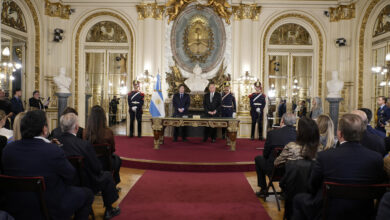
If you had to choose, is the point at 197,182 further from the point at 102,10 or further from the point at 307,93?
the point at 102,10

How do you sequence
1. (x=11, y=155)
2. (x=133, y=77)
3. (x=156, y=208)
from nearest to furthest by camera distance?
1. (x=11, y=155)
2. (x=156, y=208)
3. (x=133, y=77)

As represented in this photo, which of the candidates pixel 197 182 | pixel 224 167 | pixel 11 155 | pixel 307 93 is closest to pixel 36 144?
pixel 11 155

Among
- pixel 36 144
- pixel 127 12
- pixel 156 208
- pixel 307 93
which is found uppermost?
pixel 127 12

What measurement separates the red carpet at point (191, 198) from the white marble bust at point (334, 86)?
5.69 m

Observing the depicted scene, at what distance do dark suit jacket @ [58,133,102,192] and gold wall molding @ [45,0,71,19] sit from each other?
8793 mm

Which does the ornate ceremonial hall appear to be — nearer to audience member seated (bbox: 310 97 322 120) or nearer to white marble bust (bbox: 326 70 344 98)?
Result: white marble bust (bbox: 326 70 344 98)

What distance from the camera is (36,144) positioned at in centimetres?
241

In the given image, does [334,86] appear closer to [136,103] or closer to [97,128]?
[136,103]

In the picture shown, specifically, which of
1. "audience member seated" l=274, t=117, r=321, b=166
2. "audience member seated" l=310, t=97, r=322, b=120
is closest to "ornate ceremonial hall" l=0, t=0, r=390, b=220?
"audience member seated" l=310, t=97, r=322, b=120

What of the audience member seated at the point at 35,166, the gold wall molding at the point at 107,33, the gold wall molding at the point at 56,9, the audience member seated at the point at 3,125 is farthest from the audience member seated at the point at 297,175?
the gold wall molding at the point at 56,9

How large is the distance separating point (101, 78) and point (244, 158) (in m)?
7.00

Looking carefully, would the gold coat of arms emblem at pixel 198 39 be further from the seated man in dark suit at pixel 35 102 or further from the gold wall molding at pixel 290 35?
the seated man in dark suit at pixel 35 102

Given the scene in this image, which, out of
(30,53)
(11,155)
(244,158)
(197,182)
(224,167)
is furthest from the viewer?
(30,53)

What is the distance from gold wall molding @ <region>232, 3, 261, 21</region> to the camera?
34.2 ft
